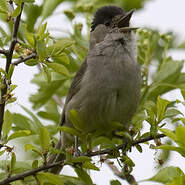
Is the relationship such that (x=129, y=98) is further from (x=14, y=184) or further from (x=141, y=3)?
(x=141, y=3)

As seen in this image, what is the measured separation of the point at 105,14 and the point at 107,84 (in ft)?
4.24

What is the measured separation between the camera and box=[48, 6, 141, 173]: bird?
3947 millimetres

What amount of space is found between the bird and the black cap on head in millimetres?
159

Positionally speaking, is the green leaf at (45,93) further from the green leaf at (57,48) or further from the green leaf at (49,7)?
the green leaf at (57,48)

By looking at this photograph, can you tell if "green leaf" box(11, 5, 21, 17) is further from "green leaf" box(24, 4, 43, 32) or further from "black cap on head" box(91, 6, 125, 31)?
"black cap on head" box(91, 6, 125, 31)

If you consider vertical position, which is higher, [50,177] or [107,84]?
[107,84]

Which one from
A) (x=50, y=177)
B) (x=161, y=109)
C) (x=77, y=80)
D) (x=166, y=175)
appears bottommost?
(x=166, y=175)

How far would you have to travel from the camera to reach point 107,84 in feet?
13.0

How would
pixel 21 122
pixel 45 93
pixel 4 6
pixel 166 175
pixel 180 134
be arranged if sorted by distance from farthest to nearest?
pixel 45 93 → pixel 21 122 → pixel 166 175 → pixel 4 6 → pixel 180 134

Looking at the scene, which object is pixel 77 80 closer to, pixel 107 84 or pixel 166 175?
pixel 107 84

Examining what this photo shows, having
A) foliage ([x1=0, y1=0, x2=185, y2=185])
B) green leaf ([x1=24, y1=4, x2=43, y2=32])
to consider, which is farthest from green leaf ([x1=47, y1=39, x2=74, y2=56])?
green leaf ([x1=24, y1=4, x2=43, y2=32])

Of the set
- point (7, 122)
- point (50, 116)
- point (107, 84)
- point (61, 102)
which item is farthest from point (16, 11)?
point (61, 102)

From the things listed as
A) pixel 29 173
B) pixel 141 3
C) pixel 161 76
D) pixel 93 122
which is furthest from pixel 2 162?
pixel 141 3

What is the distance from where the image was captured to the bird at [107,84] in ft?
13.0
